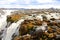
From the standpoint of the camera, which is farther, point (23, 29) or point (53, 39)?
point (23, 29)

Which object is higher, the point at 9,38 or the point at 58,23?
the point at 58,23

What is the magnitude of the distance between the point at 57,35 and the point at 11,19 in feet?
50.4

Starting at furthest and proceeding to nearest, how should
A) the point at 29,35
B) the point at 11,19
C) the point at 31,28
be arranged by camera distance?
the point at 11,19
the point at 31,28
the point at 29,35

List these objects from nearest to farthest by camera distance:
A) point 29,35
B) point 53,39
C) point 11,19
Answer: point 53,39 < point 29,35 < point 11,19

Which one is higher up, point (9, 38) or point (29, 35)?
point (29, 35)

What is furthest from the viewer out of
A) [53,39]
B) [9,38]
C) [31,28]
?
[9,38]

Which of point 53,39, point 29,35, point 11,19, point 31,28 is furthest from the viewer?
point 11,19

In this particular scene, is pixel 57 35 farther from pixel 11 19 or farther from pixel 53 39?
pixel 11 19

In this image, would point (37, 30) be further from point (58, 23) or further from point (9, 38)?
point (9, 38)

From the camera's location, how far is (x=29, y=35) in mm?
21828

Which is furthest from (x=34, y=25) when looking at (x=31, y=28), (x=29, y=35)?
(x=29, y=35)

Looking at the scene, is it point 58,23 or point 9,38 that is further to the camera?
point 9,38

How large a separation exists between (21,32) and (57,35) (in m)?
5.40

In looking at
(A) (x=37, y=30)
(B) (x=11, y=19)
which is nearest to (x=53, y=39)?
(A) (x=37, y=30)
